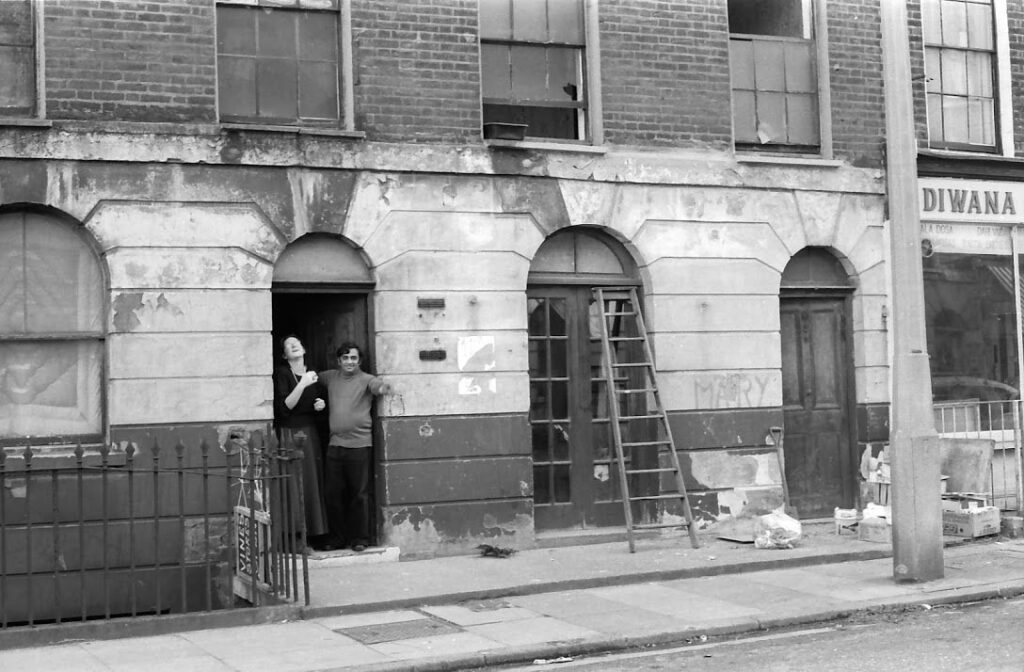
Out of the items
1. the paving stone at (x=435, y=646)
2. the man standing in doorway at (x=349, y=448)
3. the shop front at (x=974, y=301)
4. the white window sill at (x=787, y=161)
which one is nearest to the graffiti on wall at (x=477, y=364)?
the man standing in doorway at (x=349, y=448)

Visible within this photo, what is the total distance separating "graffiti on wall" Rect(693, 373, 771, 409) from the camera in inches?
509

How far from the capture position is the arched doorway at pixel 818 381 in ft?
44.8

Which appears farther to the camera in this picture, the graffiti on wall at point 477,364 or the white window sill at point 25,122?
the graffiti on wall at point 477,364

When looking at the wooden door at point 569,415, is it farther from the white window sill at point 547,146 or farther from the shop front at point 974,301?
the shop front at point 974,301

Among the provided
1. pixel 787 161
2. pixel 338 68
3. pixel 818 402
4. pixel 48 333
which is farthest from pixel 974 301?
pixel 48 333

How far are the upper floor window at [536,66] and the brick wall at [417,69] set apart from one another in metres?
0.32

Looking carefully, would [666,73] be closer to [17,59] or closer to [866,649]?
[17,59]

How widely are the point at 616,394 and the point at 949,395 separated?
169 inches

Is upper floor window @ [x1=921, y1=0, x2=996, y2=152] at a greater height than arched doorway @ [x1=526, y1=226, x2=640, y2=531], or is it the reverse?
upper floor window @ [x1=921, y1=0, x2=996, y2=152]

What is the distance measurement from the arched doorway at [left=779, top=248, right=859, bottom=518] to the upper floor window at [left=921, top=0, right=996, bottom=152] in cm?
227

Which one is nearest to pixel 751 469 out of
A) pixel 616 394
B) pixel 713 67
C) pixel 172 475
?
pixel 616 394

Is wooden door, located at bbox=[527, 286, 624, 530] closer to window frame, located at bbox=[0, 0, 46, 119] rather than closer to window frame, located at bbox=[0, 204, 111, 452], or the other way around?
window frame, located at bbox=[0, 204, 111, 452]

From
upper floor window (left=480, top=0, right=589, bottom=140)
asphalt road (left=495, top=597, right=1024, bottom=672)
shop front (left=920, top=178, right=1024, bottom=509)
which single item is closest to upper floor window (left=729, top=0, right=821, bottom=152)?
shop front (left=920, top=178, right=1024, bottom=509)

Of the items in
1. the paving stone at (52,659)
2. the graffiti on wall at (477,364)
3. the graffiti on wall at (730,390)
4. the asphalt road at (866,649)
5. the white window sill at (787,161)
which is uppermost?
the white window sill at (787,161)
